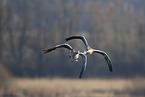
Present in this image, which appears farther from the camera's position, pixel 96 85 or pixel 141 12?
pixel 141 12

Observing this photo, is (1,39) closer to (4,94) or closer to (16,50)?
(16,50)

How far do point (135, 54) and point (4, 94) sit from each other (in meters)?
12.3

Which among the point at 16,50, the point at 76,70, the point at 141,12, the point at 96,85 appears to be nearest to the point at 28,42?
the point at 16,50

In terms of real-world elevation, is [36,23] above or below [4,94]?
above

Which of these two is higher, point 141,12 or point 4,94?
point 141,12

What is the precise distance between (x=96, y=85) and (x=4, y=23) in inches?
419

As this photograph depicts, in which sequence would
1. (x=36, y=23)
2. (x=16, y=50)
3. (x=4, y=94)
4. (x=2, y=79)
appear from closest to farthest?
1. (x=2, y=79)
2. (x=4, y=94)
3. (x=16, y=50)
4. (x=36, y=23)

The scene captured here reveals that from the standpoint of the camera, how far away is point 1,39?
1162 inches

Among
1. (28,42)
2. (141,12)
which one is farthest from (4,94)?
(141,12)

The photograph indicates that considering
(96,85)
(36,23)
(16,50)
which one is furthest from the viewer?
(36,23)

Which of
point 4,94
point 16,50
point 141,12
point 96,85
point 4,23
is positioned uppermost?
point 141,12

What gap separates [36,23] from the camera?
100ft

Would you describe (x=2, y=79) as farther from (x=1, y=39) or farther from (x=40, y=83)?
(x=1, y=39)

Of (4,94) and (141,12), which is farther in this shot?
(141,12)
